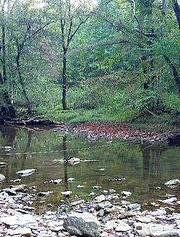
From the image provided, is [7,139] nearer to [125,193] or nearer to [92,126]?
[92,126]

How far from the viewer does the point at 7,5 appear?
30.7m

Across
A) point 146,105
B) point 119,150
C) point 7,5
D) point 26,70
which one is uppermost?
point 7,5

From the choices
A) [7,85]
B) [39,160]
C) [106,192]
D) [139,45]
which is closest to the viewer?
[106,192]

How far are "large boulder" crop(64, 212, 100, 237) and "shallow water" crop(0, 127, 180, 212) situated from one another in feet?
6.94

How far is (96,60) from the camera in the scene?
87.7 feet

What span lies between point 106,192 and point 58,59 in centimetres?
2637

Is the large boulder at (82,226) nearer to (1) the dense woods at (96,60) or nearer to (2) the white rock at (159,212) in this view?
(2) the white rock at (159,212)

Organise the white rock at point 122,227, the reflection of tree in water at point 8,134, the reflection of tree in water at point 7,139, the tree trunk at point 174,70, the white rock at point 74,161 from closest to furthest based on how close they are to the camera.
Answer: the white rock at point 122,227 → the reflection of tree in water at point 7,139 → the white rock at point 74,161 → the tree trunk at point 174,70 → the reflection of tree in water at point 8,134

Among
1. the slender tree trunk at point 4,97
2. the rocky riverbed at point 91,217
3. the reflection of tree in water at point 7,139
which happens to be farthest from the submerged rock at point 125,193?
the slender tree trunk at point 4,97

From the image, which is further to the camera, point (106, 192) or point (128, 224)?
point (106, 192)

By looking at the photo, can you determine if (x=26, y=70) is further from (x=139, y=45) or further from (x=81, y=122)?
(x=139, y=45)

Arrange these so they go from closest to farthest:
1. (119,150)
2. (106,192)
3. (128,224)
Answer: (128,224)
(106,192)
(119,150)

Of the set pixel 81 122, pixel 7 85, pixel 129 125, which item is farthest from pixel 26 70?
pixel 129 125

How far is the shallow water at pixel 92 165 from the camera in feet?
32.3
